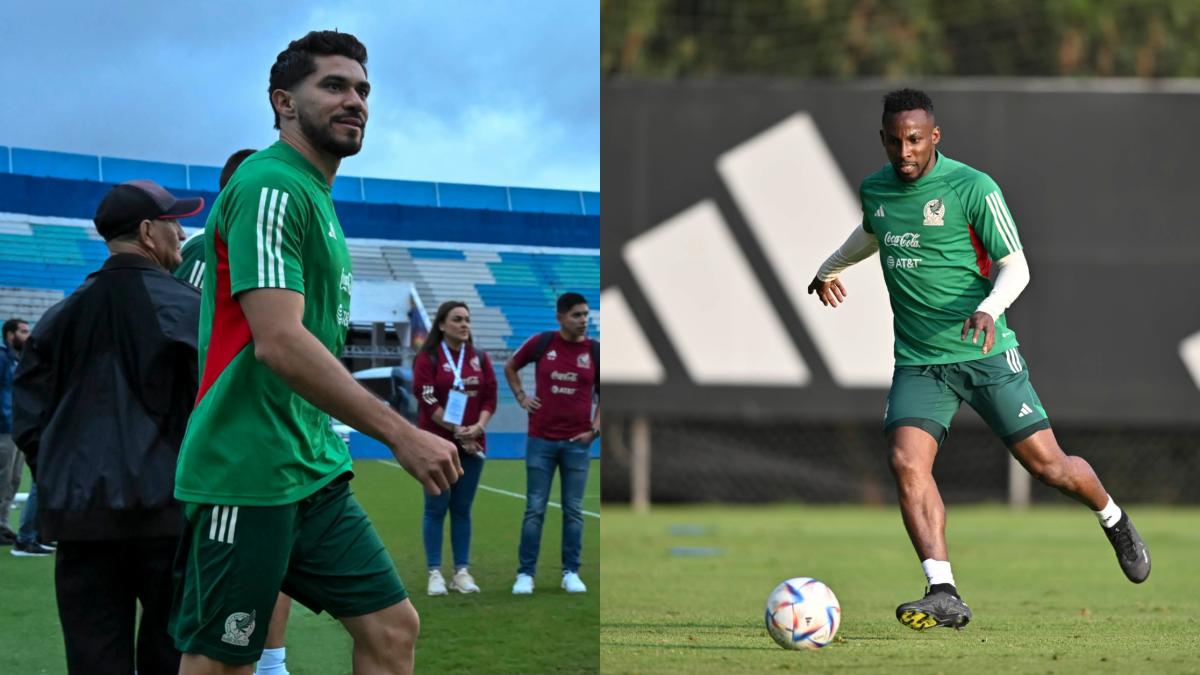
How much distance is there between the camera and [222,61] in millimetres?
6465

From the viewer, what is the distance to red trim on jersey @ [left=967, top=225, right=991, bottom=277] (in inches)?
265

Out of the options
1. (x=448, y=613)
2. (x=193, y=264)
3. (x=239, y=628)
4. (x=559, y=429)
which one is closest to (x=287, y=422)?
(x=239, y=628)

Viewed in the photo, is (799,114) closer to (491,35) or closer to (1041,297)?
(1041,297)

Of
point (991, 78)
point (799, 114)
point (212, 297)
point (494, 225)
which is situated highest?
point (991, 78)

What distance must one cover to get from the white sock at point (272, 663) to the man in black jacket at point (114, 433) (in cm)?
121

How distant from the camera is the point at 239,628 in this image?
12.9 feet

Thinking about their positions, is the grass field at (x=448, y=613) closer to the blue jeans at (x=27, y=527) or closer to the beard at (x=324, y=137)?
the blue jeans at (x=27, y=527)

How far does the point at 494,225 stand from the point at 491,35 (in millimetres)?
829

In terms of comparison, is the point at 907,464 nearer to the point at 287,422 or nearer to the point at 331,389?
the point at 287,422

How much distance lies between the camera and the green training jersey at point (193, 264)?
5.76m

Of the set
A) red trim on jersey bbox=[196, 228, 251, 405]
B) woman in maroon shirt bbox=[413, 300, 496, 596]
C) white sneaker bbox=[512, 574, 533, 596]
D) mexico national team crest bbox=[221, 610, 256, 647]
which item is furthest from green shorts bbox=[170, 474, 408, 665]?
white sneaker bbox=[512, 574, 533, 596]

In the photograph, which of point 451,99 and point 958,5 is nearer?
point 451,99

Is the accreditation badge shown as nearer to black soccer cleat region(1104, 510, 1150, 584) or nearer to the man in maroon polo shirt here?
the man in maroon polo shirt

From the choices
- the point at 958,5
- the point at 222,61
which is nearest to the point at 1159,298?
the point at 958,5
